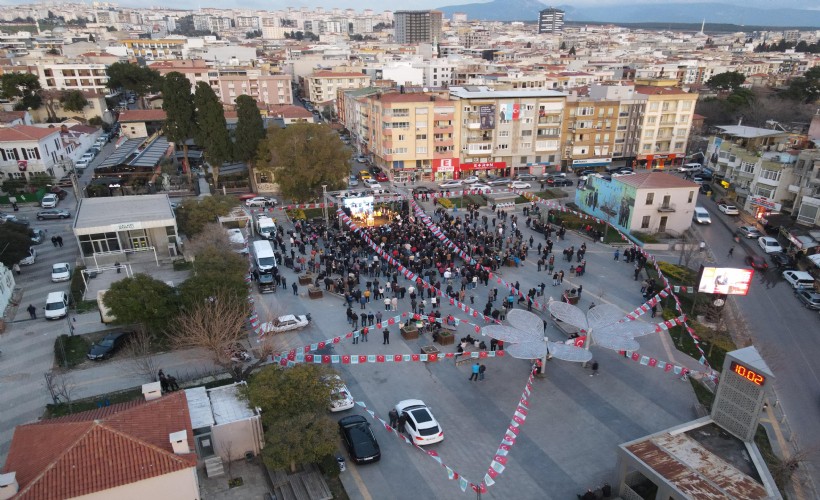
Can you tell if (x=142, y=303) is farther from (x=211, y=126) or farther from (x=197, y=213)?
(x=211, y=126)

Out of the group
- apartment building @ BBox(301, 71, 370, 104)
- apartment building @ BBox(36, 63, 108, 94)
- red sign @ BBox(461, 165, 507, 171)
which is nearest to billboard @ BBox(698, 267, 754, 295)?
red sign @ BBox(461, 165, 507, 171)

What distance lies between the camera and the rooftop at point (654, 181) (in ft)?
121

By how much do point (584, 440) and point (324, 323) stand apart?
41.4 feet

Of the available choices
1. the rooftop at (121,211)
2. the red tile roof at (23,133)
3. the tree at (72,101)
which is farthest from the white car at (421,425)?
the tree at (72,101)

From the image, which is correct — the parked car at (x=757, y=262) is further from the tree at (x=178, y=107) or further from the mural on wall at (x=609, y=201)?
the tree at (x=178, y=107)

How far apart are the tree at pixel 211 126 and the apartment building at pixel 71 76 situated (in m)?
42.6

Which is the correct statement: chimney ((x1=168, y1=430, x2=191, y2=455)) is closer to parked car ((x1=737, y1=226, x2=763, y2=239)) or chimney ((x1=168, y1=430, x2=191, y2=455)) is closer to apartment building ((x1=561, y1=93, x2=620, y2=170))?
parked car ((x1=737, y1=226, x2=763, y2=239))

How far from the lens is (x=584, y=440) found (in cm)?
1723

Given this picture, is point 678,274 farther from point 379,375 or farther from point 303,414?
point 303,414

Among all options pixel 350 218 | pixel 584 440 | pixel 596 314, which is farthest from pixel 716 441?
pixel 350 218

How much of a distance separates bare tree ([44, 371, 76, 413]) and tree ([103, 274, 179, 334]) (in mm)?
2890

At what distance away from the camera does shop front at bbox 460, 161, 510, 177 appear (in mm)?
54156

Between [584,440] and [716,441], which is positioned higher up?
[716,441]

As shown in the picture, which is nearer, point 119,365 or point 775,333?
point 119,365
